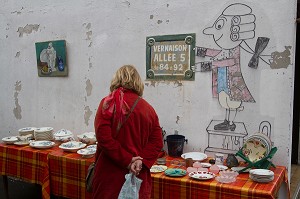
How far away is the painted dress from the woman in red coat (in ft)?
3.81

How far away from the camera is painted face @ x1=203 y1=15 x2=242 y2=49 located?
322 cm

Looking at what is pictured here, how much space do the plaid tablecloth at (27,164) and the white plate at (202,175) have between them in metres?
1.68

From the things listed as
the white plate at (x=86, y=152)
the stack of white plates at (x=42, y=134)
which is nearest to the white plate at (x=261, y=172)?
the white plate at (x=86, y=152)

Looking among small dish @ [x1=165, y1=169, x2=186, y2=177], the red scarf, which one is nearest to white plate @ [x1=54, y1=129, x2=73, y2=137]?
small dish @ [x1=165, y1=169, x2=186, y2=177]

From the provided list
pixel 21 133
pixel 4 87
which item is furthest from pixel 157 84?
pixel 4 87

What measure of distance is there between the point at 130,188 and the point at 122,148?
0.29 meters

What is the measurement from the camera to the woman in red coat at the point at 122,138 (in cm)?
226

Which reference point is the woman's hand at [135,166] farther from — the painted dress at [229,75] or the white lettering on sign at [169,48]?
the white lettering on sign at [169,48]

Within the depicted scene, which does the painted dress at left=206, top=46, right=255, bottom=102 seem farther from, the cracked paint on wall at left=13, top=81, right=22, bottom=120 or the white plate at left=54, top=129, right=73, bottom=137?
the cracked paint on wall at left=13, top=81, right=22, bottom=120

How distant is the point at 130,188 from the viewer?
2.25m

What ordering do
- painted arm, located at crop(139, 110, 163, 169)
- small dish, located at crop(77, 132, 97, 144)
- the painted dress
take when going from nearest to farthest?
painted arm, located at crop(139, 110, 163, 169)
the painted dress
small dish, located at crop(77, 132, 97, 144)

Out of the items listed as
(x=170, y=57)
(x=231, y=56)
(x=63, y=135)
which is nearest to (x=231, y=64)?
(x=231, y=56)

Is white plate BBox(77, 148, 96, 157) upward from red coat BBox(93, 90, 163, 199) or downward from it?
downward

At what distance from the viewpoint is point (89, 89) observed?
4160mm
